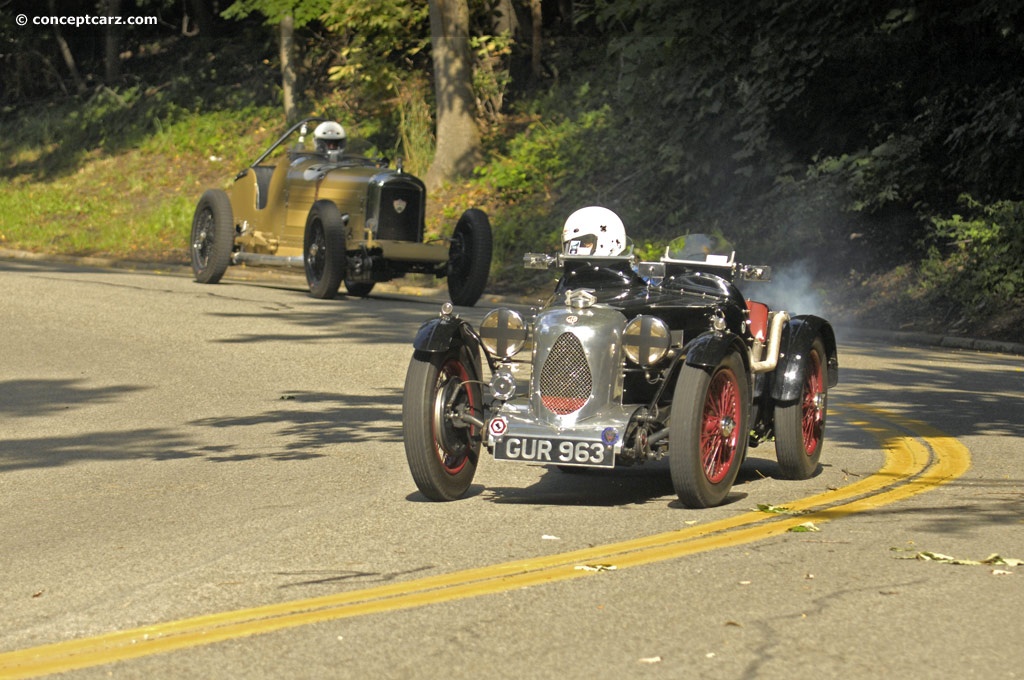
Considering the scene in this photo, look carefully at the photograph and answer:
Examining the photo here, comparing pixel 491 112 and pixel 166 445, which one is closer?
pixel 166 445

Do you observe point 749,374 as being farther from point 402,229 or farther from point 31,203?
point 31,203

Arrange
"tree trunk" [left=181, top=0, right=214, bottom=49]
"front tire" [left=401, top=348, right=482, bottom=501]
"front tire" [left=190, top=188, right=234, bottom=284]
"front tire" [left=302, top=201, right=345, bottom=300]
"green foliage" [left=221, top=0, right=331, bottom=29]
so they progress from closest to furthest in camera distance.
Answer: "front tire" [left=401, top=348, right=482, bottom=501]
"front tire" [left=302, top=201, right=345, bottom=300]
"front tire" [left=190, top=188, right=234, bottom=284]
"green foliage" [left=221, top=0, right=331, bottom=29]
"tree trunk" [left=181, top=0, right=214, bottom=49]

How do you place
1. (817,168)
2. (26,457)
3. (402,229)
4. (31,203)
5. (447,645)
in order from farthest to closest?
(31,203)
(817,168)
(402,229)
(26,457)
(447,645)

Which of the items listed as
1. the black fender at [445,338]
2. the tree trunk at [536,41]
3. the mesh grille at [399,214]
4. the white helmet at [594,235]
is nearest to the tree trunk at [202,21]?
the tree trunk at [536,41]

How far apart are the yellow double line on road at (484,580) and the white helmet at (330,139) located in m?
13.7

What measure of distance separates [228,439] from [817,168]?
13.8 metres

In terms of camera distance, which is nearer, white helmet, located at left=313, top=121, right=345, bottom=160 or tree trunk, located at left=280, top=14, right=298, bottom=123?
white helmet, located at left=313, top=121, right=345, bottom=160

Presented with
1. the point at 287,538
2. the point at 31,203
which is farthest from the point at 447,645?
the point at 31,203

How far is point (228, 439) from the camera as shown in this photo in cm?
1037

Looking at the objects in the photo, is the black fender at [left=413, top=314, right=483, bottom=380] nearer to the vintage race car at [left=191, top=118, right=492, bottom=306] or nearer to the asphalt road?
the asphalt road

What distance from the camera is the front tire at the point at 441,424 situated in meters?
7.81

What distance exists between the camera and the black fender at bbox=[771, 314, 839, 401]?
877 centimetres

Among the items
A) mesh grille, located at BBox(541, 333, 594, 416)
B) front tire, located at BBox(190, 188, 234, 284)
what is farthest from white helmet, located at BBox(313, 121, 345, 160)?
mesh grille, located at BBox(541, 333, 594, 416)

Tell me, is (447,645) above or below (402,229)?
below
